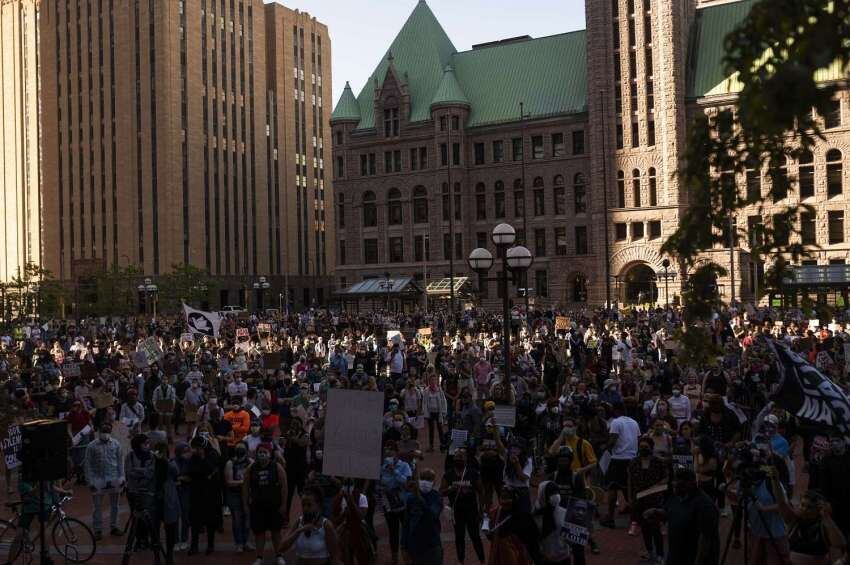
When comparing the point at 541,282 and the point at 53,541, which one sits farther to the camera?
the point at 541,282

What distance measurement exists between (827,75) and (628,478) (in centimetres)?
6155

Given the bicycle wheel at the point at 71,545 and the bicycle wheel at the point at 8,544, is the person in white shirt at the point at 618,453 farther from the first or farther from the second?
the bicycle wheel at the point at 8,544

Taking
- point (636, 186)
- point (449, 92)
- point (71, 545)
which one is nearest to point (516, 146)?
point (449, 92)

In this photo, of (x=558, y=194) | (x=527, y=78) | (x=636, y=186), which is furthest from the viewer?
(x=527, y=78)

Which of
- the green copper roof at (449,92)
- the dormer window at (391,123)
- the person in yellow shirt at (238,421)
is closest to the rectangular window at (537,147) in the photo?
the green copper roof at (449,92)

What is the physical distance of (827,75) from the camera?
65938mm

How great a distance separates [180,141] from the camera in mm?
101938

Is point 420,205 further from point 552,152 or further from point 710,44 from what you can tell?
point 710,44

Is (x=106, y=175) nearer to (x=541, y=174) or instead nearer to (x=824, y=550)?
(x=541, y=174)

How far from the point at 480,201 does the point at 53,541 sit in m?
70.5

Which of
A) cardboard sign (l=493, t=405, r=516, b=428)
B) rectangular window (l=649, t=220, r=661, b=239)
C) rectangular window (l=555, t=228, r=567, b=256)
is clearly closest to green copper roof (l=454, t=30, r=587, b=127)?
rectangular window (l=555, t=228, r=567, b=256)

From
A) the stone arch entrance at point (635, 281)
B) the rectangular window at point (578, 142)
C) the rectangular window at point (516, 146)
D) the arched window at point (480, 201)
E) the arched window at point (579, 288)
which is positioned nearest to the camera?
the stone arch entrance at point (635, 281)

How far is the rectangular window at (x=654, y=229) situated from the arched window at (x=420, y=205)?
20783 millimetres

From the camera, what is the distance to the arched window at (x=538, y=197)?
7869cm
